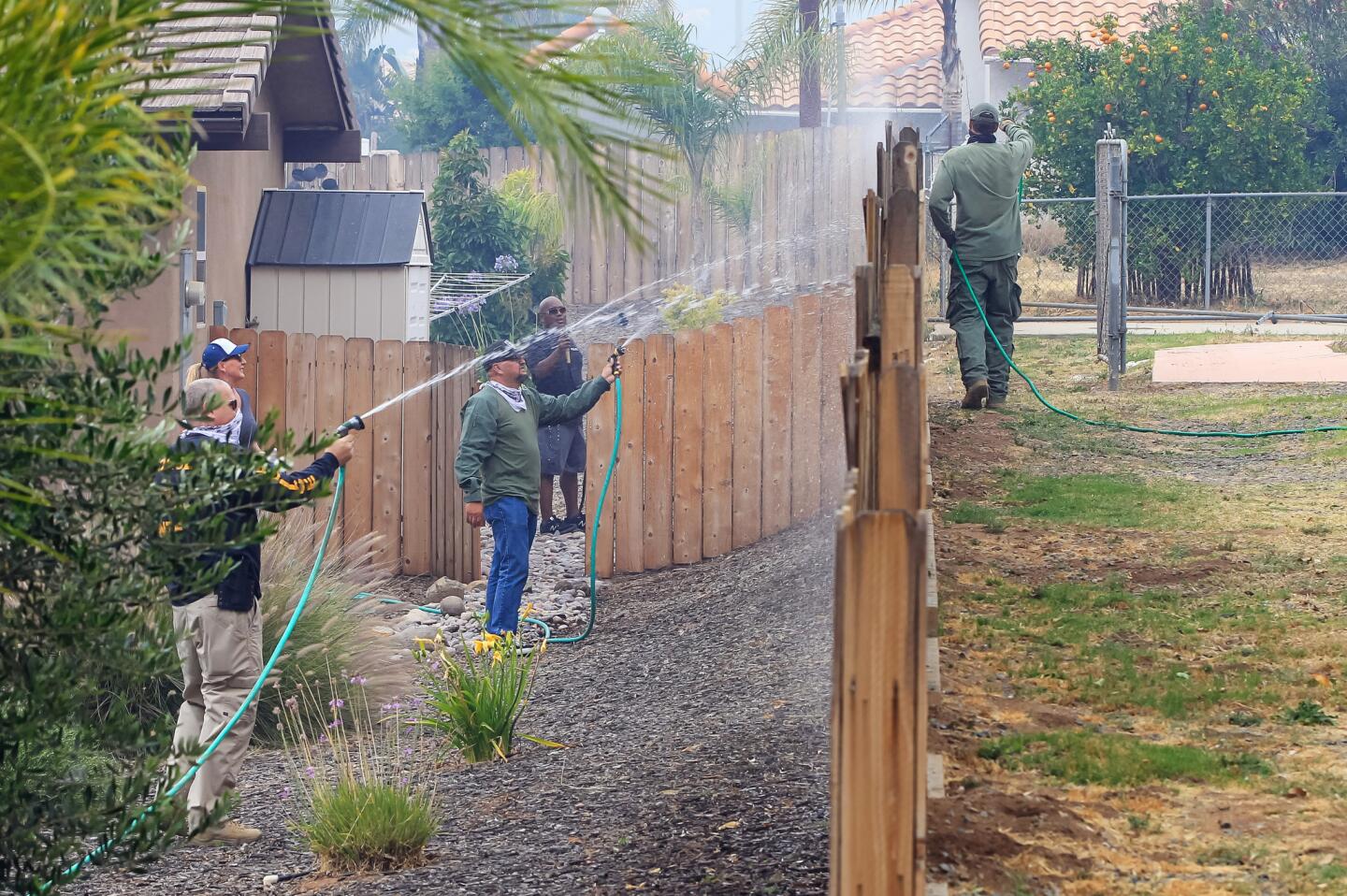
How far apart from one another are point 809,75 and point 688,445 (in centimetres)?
1555

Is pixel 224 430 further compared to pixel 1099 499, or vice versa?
pixel 1099 499

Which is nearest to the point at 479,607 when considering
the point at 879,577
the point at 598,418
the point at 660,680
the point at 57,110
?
the point at 598,418

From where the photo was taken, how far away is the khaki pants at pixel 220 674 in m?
5.92

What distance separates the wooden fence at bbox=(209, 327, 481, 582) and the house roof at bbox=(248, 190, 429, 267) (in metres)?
1.56

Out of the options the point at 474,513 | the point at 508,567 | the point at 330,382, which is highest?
the point at 330,382

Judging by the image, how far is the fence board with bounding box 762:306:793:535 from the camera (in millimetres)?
10797

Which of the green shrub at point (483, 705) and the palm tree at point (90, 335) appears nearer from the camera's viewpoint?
the palm tree at point (90, 335)

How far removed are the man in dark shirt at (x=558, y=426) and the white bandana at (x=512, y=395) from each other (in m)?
2.17

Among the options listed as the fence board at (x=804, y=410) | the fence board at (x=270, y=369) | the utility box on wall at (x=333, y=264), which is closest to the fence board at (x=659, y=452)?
the fence board at (x=804, y=410)

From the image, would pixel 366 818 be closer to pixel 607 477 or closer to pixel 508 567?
pixel 508 567

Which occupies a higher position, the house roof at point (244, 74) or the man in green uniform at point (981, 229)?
the house roof at point (244, 74)

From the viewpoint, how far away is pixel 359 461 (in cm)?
1054

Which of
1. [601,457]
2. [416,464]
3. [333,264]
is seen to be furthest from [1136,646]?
[333,264]

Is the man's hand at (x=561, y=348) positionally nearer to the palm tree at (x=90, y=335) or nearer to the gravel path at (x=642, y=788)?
the gravel path at (x=642, y=788)
